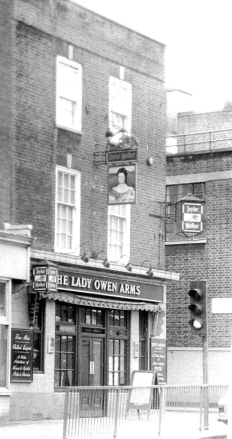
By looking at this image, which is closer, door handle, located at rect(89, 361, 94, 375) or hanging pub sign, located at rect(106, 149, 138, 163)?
hanging pub sign, located at rect(106, 149, 138, 163)

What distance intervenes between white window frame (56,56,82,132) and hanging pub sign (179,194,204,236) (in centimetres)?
407

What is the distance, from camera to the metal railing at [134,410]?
16812 millimetres

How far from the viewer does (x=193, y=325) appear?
21141mm

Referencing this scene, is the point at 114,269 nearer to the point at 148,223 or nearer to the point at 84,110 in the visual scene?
the point at 148,223

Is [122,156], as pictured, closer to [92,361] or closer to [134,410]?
[92,361]

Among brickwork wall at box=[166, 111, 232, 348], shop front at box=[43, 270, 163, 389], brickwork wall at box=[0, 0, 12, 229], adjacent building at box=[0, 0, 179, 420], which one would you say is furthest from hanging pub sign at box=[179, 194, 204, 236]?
brickwork wall at box=[0, 0, 12, 229]

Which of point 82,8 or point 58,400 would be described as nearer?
point 58,400

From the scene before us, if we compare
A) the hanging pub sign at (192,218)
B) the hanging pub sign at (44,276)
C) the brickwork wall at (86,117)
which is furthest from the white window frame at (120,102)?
the hanging pub sign at (44,276)

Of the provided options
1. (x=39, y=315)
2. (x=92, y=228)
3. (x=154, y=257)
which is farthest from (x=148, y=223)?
(x=39, y=315)

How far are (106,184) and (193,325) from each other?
20.7ft

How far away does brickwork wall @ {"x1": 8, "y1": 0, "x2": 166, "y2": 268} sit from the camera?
77.0ft

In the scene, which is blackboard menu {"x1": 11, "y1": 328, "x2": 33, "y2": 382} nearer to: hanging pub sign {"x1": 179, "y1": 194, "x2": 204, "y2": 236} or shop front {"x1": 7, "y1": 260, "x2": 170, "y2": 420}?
shop front {"x1": 7, "y1": 260, "x2": 170, "y2": 420}

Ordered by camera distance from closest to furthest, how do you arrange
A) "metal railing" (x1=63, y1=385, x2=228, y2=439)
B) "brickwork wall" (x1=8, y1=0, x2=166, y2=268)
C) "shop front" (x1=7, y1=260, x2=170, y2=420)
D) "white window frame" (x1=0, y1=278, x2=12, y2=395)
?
"metal railing" (x1=63, y1=385, x2=228, y2=439)
"white window frame" (x1=0, y1=278, x2=12, y2=395)
"shop front" (x1=7, y1=260, x2=170, y2=420)
"brickwork wall" (x1=8, y1=0, x2=166, y2=268)

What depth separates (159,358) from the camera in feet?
90.7
